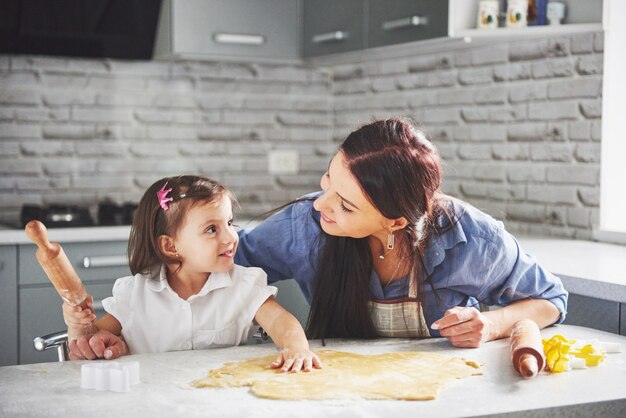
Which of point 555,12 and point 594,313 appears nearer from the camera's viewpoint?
point 594,313

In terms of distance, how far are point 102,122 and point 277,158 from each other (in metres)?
0.82

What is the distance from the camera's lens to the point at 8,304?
295 cm

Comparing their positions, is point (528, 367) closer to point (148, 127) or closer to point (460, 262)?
point (460, 262)

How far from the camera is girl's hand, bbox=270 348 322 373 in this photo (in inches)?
58.9

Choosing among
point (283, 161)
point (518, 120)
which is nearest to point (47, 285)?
point (283, 161)

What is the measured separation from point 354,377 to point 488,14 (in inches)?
68.5

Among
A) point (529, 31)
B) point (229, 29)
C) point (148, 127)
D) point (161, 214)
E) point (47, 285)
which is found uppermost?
point (229, 29)

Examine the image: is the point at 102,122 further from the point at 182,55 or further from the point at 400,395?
the point at 400,395

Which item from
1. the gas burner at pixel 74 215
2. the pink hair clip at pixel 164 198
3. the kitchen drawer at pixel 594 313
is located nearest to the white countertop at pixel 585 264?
the kitchen drawer at pixel 594 313

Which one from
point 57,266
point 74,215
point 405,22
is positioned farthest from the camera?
point 74,215

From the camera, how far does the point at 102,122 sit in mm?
3674

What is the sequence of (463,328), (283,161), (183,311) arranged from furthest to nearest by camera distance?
(283,161) → (183,311) → (463,328)

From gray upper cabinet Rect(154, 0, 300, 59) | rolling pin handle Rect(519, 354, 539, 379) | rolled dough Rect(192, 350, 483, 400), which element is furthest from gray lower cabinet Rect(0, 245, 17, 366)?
rolling pin handle Rect(519, 354, 539, 379)

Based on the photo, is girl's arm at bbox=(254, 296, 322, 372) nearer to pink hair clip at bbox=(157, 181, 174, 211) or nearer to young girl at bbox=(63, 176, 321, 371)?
young girl at bbox=(63, 176, 321, 371)
